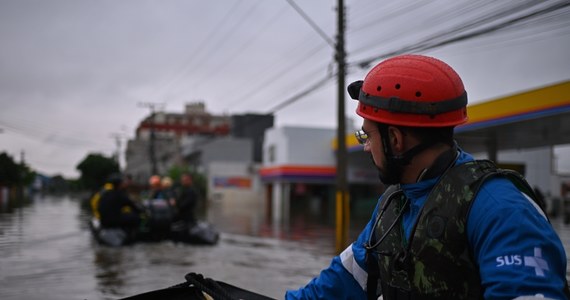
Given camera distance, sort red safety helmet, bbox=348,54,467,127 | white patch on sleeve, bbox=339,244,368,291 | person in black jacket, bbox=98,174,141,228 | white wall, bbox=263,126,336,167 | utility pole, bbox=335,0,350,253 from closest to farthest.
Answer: red safety helmet, bbox=348,54,467,127
white patch on sleeve, bbox=339,244,368,291
person in black jacket, bbox=98,174,141,228
utility pole, bbox=335,0,350,253
white wall, bbox=263,126,336,167

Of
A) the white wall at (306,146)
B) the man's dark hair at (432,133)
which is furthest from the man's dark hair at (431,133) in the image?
the white wall at (306,146)

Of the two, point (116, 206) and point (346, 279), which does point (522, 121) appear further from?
point (346, 279)

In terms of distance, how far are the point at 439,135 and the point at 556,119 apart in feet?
53.1

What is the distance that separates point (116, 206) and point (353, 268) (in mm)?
9209

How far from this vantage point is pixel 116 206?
10562mm

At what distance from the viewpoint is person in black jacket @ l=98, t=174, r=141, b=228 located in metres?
10.5

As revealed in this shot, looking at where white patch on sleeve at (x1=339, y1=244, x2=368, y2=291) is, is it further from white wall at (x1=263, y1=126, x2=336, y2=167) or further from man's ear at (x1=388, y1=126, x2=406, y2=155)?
white wall at (x1=263, y1=126, x2=336, y2=167)

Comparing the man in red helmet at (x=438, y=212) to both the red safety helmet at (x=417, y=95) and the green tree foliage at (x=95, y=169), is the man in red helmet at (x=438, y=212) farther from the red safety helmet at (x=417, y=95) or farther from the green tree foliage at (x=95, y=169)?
the green tree foliage at (x=95, y=169)

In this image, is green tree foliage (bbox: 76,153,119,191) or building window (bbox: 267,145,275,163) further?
green tree foliage (bbox: 76,153,119,191)

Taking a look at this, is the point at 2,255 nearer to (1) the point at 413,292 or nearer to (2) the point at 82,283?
(2) the point at 82,283

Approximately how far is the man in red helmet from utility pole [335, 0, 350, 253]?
10522 mm

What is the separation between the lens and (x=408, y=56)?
1761 mm

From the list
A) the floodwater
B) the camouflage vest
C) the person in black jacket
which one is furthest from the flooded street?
the camouflage vest

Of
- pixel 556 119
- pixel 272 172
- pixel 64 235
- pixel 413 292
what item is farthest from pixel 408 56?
pixel 272 172
